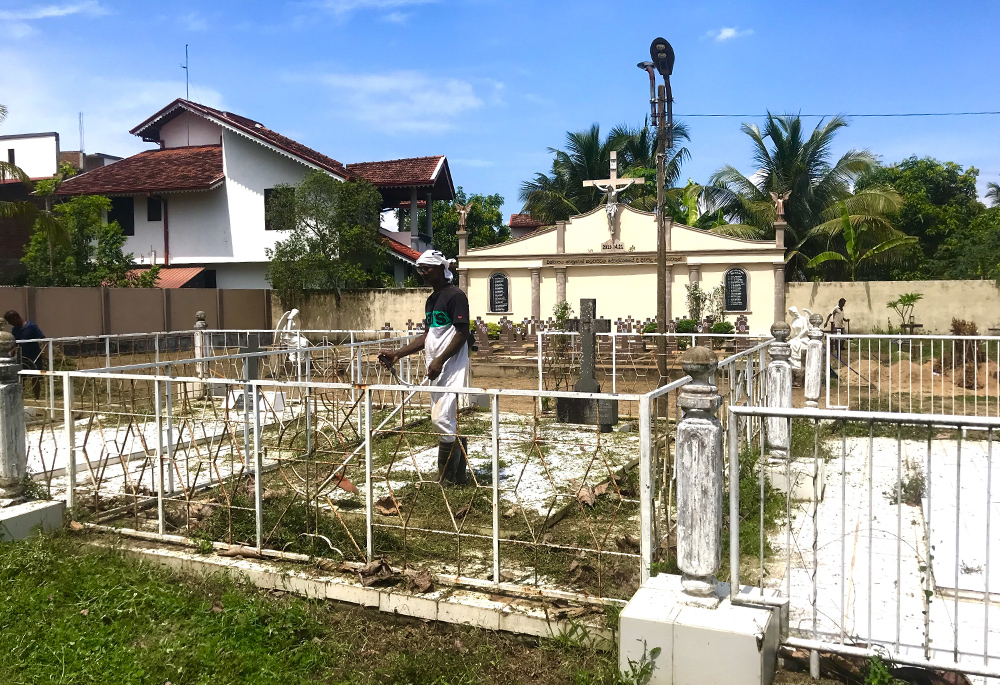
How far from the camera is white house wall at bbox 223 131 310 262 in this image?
2516 cm

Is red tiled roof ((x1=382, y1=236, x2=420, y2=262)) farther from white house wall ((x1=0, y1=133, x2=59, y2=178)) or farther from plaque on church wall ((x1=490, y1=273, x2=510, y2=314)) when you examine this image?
white house wall ((x1=0, y1=133, x2=59, y2=178))

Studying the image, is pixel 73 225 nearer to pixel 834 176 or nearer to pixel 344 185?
pixel 344 185

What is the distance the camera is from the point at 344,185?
22.6 m

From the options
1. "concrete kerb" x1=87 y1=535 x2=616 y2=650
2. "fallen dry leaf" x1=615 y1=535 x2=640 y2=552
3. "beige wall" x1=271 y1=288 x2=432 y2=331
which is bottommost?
"concrete kerb" x1=87 y1=535 x2=616 y2=650

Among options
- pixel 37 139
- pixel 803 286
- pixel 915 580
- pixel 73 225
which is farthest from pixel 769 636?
pixel 37 139

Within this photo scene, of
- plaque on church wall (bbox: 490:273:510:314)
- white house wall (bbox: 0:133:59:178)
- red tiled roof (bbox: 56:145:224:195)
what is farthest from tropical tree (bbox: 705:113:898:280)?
white house wall (bbox: 0:133:59:178)

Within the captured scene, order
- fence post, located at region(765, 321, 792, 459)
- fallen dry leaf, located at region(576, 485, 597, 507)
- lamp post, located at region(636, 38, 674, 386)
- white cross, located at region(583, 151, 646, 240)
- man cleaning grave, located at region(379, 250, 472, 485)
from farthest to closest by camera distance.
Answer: white cross, located at region(583, 151, 646, 240)
lamp post, located at region(636, 38, 674, 386)
fence post, located at region(765, 321, 792, 459)
man cleaning grave, located at region(379, 250, 472, 485)
fallen dry leaf, located at region(576, 485, 597, 507)

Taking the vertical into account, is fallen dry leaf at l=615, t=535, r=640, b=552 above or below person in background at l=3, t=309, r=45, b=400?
below

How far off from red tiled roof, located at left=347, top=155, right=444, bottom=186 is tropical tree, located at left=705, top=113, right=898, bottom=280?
10542 mm

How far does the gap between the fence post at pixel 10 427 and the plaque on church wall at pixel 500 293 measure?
18.6m

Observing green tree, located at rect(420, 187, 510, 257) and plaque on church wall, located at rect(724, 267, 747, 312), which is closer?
plaque on church wall, located at rect(724, 267, 747, 312)

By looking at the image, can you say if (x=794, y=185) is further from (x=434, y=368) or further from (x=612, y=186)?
(x=434, y=368)

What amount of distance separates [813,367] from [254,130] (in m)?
21.7

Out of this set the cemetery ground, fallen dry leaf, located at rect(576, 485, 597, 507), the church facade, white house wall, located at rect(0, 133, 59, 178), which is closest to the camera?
the cemetery ground
